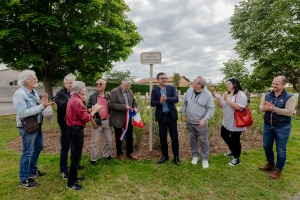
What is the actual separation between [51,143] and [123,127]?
2899 millimetres

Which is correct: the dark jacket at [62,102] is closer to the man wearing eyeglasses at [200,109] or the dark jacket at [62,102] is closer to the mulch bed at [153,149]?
the mulch bed at [153,149]

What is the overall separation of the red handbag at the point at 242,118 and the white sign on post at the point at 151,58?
2.20 m

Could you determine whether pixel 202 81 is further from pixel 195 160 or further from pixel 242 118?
pixel 195 160

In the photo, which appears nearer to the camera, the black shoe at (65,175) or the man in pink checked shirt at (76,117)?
the man in pink checked shirt at (76,117)

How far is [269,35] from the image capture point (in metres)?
13.1

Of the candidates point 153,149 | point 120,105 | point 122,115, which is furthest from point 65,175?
point 153,149

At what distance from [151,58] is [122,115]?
5.40 ft

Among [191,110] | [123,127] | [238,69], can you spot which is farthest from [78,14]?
[238,69]

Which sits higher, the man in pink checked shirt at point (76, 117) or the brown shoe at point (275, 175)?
the man in pink checked shirt at point (76, 117)

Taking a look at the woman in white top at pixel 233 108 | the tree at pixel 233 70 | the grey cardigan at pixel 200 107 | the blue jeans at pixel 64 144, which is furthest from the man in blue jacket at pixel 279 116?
the tree at pixel 233 70

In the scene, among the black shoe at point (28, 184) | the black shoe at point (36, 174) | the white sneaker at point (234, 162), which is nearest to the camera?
the black shoe at point (28, 184)

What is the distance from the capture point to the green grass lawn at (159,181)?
124 inches

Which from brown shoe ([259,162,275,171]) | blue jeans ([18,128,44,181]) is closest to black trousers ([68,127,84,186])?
blue jeans ([18,128,44,181])

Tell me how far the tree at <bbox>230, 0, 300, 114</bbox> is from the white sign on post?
11507mm
